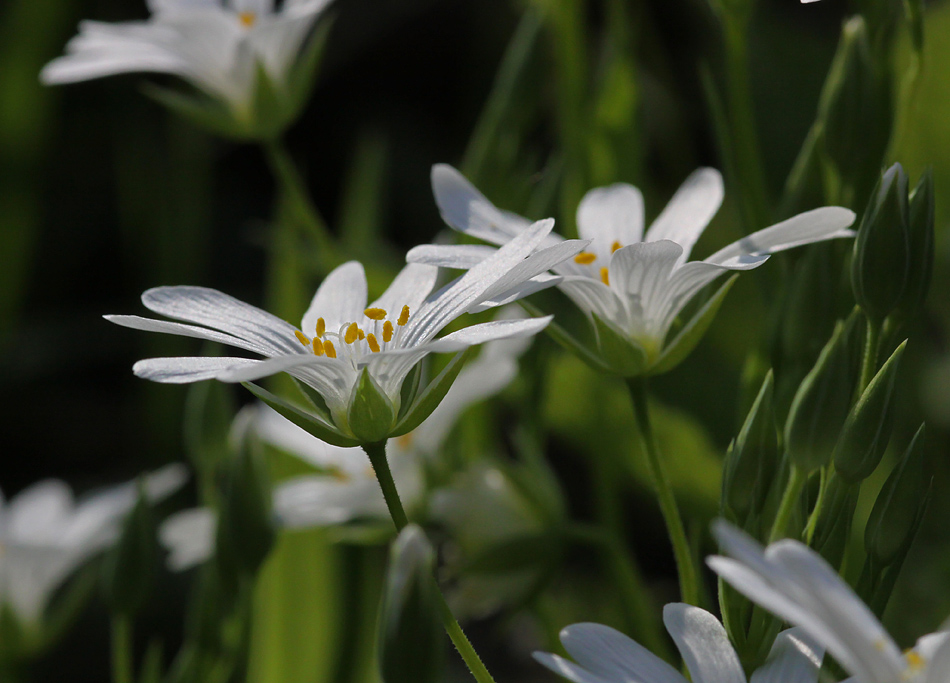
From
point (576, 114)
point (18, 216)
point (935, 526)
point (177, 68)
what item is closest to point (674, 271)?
point (576, 114)

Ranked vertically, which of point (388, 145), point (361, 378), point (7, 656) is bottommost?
point (7, 656)

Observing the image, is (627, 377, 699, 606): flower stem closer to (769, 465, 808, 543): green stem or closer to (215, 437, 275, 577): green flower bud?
(769, 465, 808, 543): green stem

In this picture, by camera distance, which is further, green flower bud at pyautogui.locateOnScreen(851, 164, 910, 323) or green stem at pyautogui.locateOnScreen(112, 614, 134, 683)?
green stem at pyautogui.locateOnScreen(112, 614, 134, 683)

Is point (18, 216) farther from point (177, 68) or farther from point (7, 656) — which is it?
point (7, 656)

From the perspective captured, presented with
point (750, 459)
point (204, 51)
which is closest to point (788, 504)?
point (750, 459)

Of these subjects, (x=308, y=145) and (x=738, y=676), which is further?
(x=308, y=145)

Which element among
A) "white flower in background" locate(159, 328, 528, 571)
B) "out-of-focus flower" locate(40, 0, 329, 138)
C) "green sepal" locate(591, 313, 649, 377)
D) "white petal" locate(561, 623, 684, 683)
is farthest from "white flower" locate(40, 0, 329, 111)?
"white petal" locate(561, 623, 684, 683)

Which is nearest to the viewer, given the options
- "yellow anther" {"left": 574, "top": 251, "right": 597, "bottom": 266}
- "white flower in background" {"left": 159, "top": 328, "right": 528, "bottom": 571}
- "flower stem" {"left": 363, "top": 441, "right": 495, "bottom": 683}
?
"flower stem" {"left": 363, "top": 441, "right": 495, "bottom": 683}
